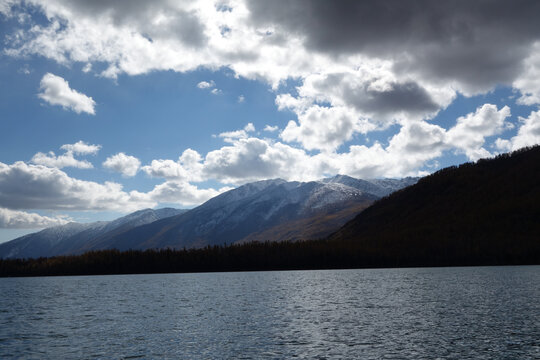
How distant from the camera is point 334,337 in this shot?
5872cm

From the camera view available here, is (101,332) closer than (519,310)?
Yes

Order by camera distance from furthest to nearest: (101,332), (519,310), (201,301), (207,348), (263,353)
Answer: (201,301), (519,310), (101,332), (207,348), (263,353)

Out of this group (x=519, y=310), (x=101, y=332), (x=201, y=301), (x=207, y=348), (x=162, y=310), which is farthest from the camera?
(x=201, y=301)

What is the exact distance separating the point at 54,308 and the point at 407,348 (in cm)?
9105

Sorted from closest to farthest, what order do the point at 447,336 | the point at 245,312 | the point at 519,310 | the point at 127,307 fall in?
1. the point at 447,336
2. the point at 519,310
3. the point at 245,312
4. the point at 127,307

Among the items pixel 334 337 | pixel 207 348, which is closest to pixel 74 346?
pixel 207 348

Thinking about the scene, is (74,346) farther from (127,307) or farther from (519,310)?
(519,310)

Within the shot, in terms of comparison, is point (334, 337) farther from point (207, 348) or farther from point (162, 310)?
point (162, 310)

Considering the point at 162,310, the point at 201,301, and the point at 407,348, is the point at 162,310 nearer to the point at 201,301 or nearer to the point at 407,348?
the point at 201,301

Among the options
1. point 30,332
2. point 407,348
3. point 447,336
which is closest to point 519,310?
point 447,336

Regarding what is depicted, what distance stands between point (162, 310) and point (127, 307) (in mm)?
14127

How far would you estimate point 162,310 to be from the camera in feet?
320

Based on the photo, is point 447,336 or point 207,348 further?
point 447,336

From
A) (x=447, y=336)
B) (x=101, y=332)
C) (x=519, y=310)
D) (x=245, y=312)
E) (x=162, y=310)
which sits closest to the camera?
(x=447, y=336)
